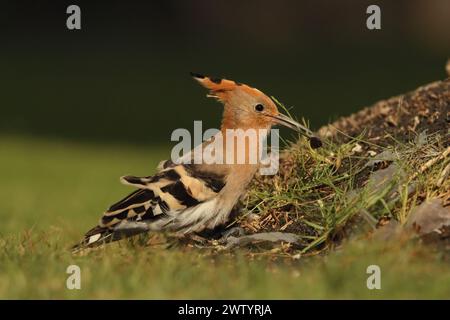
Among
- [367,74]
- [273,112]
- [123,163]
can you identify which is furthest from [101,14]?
[273,112]

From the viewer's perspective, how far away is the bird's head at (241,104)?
19.2 ft

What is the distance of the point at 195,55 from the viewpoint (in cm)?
2336

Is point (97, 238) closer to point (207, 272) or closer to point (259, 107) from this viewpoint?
point (207, 272)

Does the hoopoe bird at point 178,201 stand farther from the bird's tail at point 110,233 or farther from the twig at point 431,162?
the twig at point 431,162

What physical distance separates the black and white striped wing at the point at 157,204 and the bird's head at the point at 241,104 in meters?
0.44

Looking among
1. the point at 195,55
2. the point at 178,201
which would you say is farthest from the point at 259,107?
the point at 195,55

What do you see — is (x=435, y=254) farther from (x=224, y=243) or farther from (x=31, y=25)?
(x=31, y=25)

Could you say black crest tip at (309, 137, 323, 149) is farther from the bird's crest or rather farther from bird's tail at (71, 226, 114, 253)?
bird's tail at (71, 226, 114, 253)

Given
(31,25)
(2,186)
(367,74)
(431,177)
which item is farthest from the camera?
(31,25)

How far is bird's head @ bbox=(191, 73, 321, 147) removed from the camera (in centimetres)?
586

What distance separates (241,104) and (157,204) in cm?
85

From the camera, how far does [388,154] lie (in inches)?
229

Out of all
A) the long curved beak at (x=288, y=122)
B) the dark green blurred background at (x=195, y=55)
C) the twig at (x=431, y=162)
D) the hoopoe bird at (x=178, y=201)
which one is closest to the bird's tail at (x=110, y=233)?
the hoopoe bird at (x=178, y=201)

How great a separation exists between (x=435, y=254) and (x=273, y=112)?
5.04 feet
